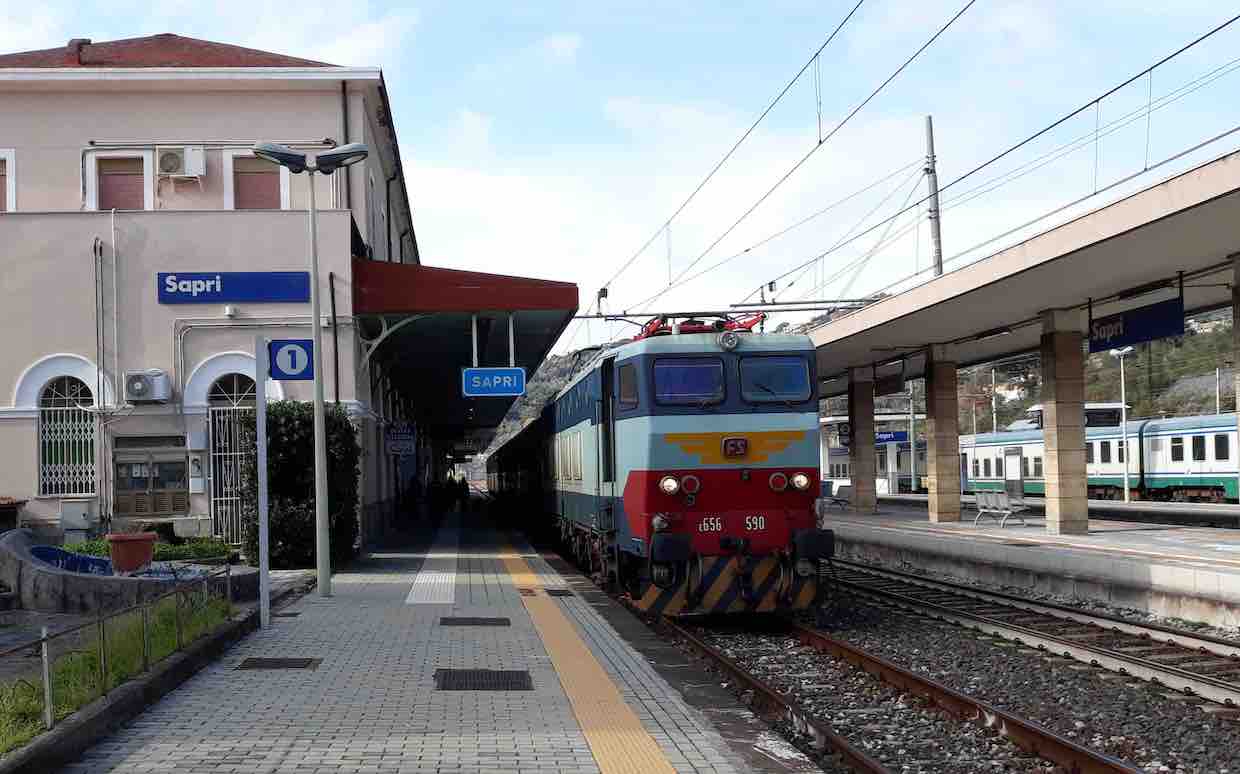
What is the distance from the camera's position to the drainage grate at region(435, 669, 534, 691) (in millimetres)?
8867

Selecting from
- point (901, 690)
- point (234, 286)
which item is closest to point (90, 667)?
point (901, 690)

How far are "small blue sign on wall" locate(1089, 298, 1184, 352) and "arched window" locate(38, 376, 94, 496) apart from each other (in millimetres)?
17636

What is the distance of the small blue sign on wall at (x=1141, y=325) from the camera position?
1819cm

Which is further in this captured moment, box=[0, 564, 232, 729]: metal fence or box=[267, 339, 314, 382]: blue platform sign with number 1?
box=[267, 339, 314, 382]: blue platform sign with number 1

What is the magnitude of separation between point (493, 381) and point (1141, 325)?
37.0 feet

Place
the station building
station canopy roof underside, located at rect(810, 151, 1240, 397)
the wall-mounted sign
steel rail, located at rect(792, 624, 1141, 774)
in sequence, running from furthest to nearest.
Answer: the wall-mounted sign
the station building
station canopy roof underside, located at rect(810, 151, 1240, 397)
steel rail, located at rect(792, 624, 1141, 774)

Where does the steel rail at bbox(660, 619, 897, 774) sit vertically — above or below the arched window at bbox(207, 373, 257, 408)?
below

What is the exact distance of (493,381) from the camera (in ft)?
74.3

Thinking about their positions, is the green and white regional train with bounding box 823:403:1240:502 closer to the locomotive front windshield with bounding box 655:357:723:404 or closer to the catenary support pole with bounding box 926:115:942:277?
the catenary support pole with bounding box 926:115:942:277

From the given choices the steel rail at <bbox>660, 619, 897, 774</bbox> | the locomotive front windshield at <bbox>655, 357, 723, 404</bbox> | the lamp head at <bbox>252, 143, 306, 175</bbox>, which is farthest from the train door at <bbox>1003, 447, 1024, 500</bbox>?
the steel rail at <bbox>660, 619, 897, 774</bbox>

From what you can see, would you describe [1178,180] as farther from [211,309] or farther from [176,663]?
[211,309]

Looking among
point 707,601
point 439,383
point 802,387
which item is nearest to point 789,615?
point 707,601

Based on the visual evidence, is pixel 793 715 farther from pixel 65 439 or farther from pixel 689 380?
pixel 65 439

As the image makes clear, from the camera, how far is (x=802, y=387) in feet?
42.1
